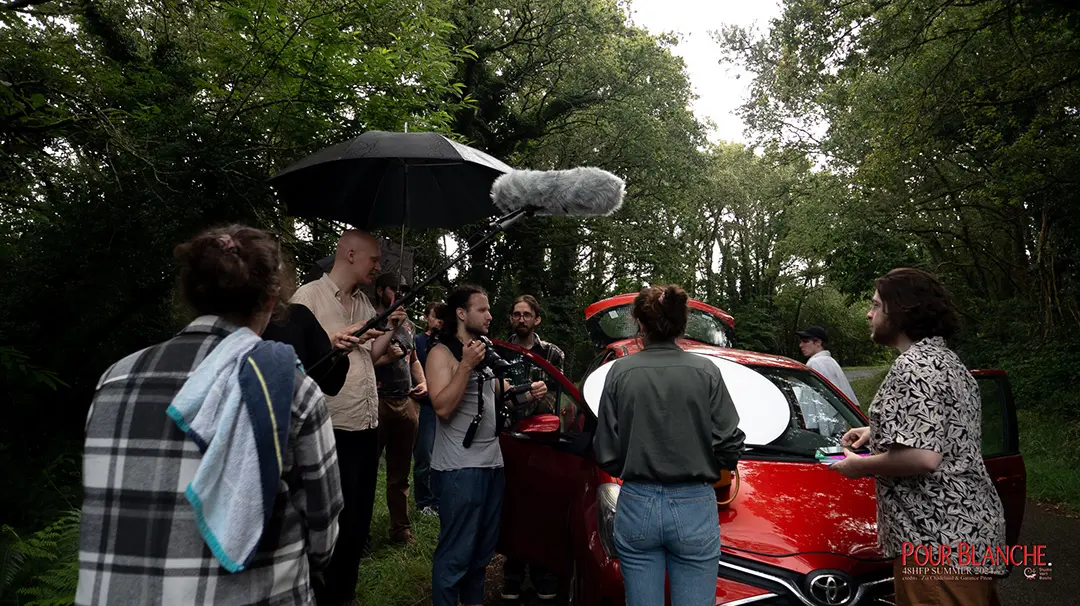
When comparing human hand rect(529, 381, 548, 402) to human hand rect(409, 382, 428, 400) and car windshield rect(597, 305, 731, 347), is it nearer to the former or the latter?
human hand rect(409, 382, 428, 400)

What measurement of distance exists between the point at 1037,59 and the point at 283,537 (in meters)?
11.0

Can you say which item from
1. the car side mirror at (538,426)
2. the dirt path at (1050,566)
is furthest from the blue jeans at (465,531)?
the dirt path at (1050,566)

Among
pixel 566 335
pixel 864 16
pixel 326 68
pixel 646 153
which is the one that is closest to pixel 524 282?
pixel 566 335

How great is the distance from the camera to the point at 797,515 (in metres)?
3.31

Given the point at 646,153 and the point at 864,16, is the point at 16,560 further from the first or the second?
the point at 646,153

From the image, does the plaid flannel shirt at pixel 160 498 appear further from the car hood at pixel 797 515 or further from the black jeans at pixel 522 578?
the black jeans at pixel 522 578

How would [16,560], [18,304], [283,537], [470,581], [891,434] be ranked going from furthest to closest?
[18,304]
[470,581]
[16,560]
[891,434]
[283,537]

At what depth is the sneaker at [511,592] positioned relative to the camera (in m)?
5.00

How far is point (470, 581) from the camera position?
400cm

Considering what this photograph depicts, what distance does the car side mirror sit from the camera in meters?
3.83

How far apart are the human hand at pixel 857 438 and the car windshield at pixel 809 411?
830mm

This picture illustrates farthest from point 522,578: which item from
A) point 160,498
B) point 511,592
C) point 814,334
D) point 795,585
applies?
point 814,334

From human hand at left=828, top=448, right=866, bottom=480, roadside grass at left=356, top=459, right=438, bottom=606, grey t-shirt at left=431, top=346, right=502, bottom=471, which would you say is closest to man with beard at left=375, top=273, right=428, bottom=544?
roadside grass at left=356, top=459, right=438, bottom=606

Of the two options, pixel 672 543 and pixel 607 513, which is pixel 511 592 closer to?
pixel 607 513
